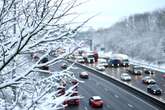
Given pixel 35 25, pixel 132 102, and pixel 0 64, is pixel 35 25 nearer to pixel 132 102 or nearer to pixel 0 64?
pixel 0 64

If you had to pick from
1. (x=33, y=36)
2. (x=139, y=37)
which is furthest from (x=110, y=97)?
(x=139, y=37)

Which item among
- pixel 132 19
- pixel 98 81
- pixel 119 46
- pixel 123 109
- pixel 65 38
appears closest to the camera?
pixel 65 38

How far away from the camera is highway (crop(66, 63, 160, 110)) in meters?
28.0

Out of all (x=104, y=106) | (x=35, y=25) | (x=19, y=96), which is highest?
(x=35, y=25)

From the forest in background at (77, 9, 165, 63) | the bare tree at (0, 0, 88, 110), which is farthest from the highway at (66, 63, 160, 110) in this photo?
the forest in background at (77, 9, 165, 63)

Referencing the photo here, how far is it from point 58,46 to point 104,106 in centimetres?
2370

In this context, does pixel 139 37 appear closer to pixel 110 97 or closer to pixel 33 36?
pixel 110 97

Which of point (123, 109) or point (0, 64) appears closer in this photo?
point (0, 64)

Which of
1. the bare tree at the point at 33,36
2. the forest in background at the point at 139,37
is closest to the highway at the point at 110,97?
the bare tree at the point at 33,36

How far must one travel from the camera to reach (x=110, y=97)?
32.2 meters

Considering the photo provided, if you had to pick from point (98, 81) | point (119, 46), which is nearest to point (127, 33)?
point (119, 46)

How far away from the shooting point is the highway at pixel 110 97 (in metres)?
Answer: 28.0

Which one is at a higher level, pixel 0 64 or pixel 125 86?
pixel 0 64

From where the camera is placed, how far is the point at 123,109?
27.2 metres
